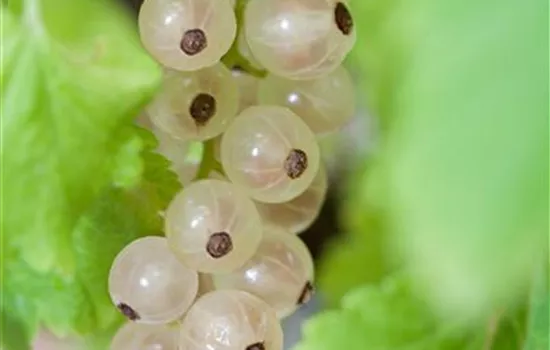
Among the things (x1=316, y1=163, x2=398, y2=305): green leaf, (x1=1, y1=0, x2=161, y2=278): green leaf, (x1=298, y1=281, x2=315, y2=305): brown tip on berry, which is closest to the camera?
(x1=1, y1=0, x2=161, y2=278): green leaf

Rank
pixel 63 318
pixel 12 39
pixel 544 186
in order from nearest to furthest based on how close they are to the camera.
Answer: pixel 544 186 < pixel 12 39 < pixel 63 318

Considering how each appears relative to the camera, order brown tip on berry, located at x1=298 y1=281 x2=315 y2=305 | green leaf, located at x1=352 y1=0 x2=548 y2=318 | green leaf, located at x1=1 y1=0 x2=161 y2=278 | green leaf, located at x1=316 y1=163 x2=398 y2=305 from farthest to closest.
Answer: green leaf, located at x1=316 y1=163 x2=398 y2=305, brown tip on berry, located at x1=298 y1=281 x2=315 y2=305, green leaf, located at x1=1 y1=0 x2=161 y2=278, green leaf, located at x1=352 y1=0 x2=548 y2=318

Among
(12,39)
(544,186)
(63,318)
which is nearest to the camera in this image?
(544,186)

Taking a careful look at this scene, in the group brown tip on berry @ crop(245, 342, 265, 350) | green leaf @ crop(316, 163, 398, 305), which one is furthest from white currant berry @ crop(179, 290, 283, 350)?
green leaf @ crop(316, 163, 398, 305)

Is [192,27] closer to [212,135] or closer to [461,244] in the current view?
[212,135]

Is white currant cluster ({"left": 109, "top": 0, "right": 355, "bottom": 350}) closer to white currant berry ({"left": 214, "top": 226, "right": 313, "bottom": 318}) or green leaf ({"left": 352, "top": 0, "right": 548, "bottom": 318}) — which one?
white currant berry ({"left": 214, "top": 226, "right": 313, "bottom": 318})

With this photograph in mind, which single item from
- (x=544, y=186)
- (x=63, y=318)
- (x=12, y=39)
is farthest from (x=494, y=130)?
(x=63, y=318)
